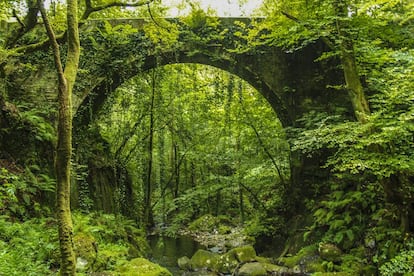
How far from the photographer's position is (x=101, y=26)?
9070mm

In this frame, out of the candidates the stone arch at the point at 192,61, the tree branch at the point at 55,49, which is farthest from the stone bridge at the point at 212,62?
the tree branch at the point at 55,49

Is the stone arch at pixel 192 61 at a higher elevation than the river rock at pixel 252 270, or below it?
higher

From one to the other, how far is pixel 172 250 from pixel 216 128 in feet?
14.3

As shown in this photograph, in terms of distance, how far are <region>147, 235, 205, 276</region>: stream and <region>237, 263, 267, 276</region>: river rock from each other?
153 cm

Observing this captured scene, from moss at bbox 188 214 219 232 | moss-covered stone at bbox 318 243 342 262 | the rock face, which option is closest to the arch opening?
the rock face

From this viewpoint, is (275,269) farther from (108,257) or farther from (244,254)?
(108,257)

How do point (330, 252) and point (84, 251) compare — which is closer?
point (84, 251)

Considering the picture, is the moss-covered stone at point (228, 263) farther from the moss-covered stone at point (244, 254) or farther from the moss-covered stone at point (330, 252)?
the moss-covered stone at point (330, 252)

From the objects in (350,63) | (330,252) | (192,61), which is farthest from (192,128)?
(350,63)

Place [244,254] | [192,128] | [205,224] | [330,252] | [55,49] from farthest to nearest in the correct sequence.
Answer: [205,224] → [192,128] → [244,254] → [330,252] → [55,49]

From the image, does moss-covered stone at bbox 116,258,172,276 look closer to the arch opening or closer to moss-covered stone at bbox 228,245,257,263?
moss-covered stone at bbox 228,245,257,263

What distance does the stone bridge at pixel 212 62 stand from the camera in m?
9.03

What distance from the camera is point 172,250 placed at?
38.3 feet

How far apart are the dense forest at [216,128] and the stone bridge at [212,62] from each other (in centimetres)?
4
